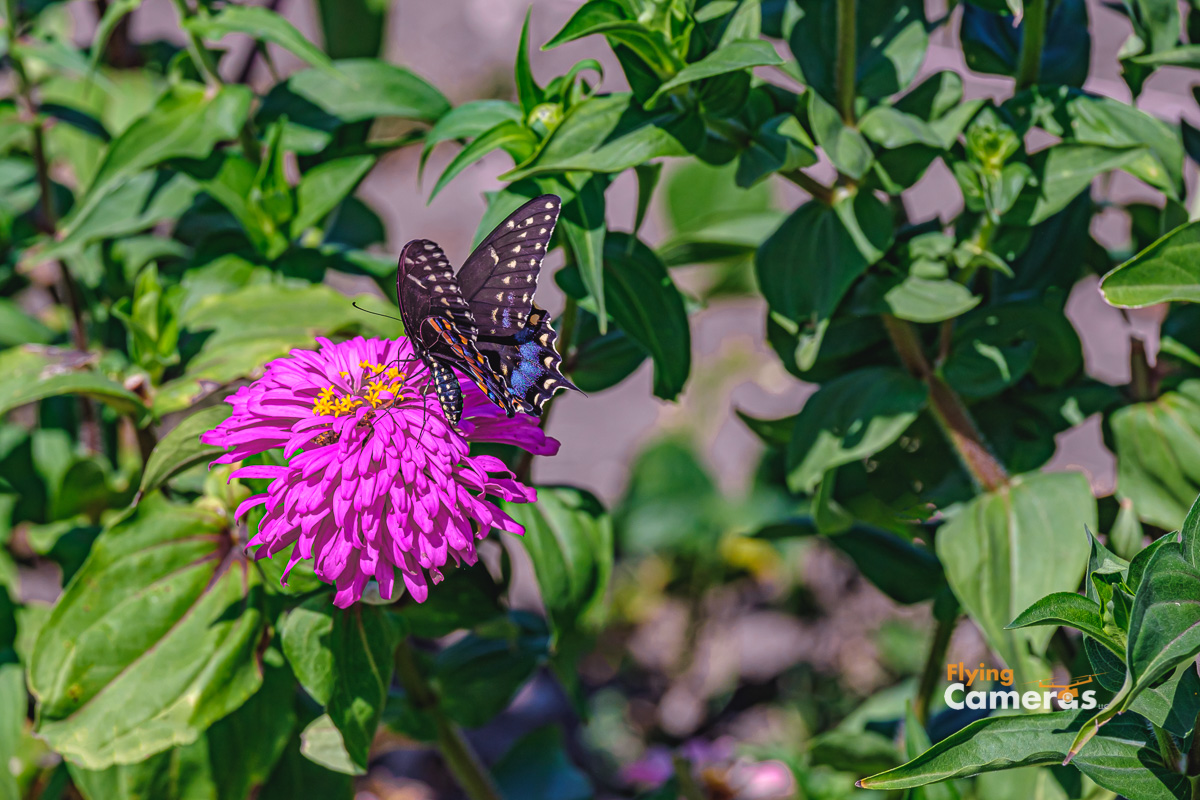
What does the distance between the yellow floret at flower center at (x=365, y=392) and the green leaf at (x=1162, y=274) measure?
583mm

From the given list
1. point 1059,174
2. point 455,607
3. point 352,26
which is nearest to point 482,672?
point 455,607

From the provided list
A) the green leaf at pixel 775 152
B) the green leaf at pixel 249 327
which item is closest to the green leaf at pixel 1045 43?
the green leaf at pixel 775 152

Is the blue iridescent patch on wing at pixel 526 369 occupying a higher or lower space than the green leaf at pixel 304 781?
higher

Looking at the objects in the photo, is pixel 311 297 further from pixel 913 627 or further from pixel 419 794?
pixel 913 627

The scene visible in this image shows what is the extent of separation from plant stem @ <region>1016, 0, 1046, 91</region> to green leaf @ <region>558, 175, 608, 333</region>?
0.45 metres

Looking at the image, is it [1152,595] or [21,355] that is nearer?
[1152,595]

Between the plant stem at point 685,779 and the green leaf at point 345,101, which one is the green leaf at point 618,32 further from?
the plant stem at point 685,779

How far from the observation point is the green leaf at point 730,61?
73 cm

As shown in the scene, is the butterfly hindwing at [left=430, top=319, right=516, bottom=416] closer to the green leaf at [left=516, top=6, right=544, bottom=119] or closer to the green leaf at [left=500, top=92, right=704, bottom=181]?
the green leaf at [left=500, top=92, right=704, bottom=181]

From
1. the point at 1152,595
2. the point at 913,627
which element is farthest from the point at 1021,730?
the point at 913,627

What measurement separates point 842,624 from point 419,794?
0.88 meters

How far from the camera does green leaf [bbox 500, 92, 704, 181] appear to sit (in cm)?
79

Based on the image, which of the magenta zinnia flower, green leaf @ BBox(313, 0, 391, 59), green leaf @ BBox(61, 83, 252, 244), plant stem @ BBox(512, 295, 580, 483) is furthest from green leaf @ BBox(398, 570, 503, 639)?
green leaf @ BBox(313, 0, 391, 59)

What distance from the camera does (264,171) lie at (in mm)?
1068
